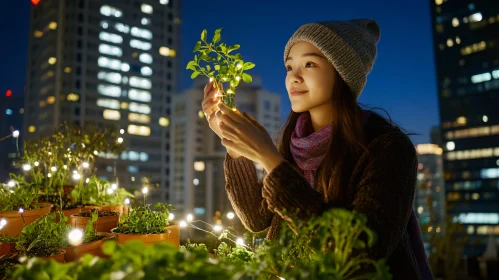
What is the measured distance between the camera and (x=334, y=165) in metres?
1.43

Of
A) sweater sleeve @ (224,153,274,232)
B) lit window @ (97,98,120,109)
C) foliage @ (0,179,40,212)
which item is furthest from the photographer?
lit window @ (97,98,120,109)

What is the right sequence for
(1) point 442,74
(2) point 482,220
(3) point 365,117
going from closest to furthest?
1. (3) point 365,117
2. (2) point 482,220
3. (1) point 442,74

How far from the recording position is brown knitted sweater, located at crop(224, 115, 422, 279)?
45.2 inches

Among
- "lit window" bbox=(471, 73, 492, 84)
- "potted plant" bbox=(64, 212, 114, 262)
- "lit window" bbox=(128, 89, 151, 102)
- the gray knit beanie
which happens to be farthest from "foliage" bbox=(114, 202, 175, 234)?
"lit window" bbox=(471, 73, 492, 84)

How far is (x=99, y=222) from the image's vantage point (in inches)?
75.4

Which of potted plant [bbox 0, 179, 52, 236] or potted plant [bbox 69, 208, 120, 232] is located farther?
potted plant [bbox 0, 179, 52, 236]

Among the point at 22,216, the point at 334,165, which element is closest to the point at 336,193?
the point at 334,165

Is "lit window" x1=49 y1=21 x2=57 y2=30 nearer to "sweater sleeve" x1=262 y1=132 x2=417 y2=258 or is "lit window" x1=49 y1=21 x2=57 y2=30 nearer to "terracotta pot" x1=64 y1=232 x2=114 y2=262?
"terracotta pot" x1=64 y1=232 x2=114 y2=262

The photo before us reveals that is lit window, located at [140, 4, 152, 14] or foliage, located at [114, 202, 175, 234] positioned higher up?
lit window, located at [140, 4, 152, 14]

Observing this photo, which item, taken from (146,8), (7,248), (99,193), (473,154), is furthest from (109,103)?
(7,248)

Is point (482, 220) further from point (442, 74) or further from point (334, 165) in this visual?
point (334, 165)

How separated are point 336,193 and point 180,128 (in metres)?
69.9

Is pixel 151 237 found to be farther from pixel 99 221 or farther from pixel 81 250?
pixel 99 221

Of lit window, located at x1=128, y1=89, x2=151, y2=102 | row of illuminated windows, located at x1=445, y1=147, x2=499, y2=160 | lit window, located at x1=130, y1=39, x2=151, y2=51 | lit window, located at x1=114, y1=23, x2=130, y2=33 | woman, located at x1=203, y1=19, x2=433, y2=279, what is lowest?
woman, located at x1=203, y1=19, x2=433, y2=279
